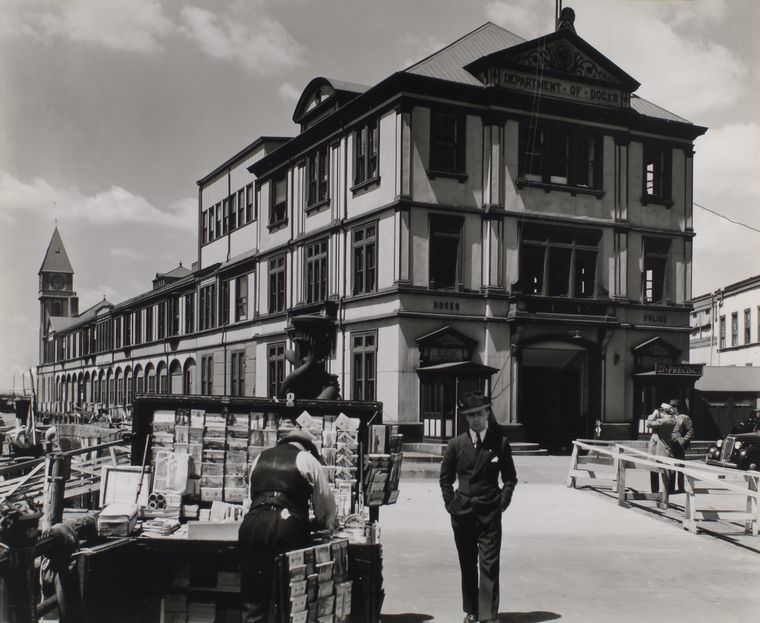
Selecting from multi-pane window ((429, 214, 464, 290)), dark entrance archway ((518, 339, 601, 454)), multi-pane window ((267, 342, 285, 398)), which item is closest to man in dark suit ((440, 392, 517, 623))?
multi-pane window ((429, 214, 464, 290))

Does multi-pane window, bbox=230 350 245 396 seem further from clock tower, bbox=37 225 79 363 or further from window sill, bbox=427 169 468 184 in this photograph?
clock tower, bbox=37 225 79 363

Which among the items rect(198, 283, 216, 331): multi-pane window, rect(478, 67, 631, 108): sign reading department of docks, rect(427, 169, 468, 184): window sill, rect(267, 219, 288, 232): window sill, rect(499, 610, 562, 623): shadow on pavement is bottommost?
rect(499, 610, 562, 623): shadow on pavement

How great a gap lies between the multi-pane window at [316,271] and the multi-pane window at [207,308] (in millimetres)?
13601

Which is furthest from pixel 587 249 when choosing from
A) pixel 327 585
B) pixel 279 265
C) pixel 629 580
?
pixel 327 585

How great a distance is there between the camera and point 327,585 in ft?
21.1

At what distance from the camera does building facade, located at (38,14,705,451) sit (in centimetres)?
2784

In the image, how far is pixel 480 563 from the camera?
7754mm

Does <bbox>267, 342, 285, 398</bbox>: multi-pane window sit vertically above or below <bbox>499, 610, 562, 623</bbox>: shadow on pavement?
above

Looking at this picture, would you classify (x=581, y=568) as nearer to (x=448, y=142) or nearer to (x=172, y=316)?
(x=448, y=142)

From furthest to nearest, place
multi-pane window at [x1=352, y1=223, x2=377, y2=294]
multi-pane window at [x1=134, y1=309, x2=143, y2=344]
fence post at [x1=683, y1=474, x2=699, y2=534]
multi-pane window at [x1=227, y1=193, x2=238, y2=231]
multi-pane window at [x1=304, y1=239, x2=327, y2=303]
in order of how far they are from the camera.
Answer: multi-pane window at [x1=134, y1=309, x2=143, y2=344]
multi-pane window at [x1=227, y1=193, x2=238, y2=231]
multi-pane window at [x1=304, y1=239, x2=327, y2=303]
multi-pane window at [x1=352, y1=223, x2=377, y2=294]
fence post at [x1=683, y1=474, x2=699, y2=534]

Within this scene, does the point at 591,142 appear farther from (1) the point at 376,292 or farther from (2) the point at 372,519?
(2) the point at 372,519

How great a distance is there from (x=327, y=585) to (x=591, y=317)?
81.9 feet

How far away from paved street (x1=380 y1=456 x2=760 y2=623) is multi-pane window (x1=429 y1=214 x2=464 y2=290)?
1315 cm

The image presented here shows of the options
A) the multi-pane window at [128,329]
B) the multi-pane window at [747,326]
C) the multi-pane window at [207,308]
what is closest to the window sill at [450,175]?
the multi-pane window at [207,308]
